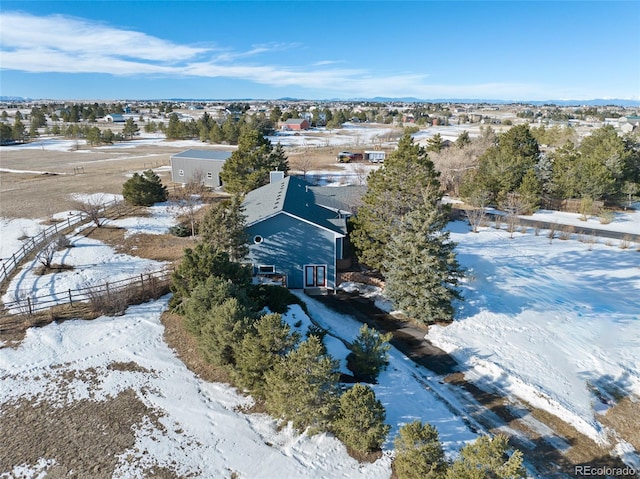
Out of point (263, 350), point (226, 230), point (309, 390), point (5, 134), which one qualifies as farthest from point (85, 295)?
point (5, 134)

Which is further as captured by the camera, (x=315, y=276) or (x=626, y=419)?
(x=315, y=276)

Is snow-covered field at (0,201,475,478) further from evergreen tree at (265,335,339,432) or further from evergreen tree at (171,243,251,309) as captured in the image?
evergreen tree at (171,243,251,309)

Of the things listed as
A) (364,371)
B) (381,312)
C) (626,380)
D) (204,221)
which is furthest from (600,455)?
(204,221)

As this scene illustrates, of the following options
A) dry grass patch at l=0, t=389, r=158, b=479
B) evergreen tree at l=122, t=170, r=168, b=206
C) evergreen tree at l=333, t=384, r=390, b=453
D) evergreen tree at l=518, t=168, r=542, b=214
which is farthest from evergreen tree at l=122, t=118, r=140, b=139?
evergreen tree at l=333, t=384, r=390, b=453

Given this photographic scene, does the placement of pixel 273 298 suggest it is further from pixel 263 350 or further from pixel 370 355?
pixel 370 355

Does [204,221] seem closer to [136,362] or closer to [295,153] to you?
[136,362]

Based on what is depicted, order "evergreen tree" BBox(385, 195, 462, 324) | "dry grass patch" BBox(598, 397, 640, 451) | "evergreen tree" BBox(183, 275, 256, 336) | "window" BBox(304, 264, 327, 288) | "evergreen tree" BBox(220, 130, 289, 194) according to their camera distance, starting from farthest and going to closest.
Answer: "evergreen tree" BBox(220, 130, 289, 194), "window" BBox(304, 264, 327, 288), "evergreen tree" BBox(385, 195, 462, 324), "evergreen tree" BBox(183, 275, 256, 336), "dry grass patch" BBox(598, 397, 640, 451)
